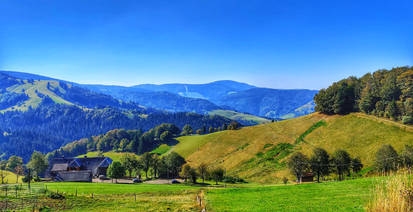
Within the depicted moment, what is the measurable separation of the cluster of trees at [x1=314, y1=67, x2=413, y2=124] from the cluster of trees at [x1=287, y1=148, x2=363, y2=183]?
1296 inches

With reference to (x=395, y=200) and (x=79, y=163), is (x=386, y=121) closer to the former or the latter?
(x=395, y=200)

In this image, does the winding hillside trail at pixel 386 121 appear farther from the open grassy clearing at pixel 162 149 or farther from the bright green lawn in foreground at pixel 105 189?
the open grassy clearing at pixel 162 149

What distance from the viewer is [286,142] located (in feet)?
364

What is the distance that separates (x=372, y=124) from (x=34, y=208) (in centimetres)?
10811

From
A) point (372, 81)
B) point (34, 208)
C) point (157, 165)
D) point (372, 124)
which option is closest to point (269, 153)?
point (372, 124)

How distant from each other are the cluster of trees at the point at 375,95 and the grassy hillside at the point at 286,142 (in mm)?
4979

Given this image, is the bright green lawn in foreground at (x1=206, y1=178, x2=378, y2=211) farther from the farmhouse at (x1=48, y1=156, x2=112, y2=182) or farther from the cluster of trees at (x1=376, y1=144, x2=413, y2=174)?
the farmhouse at (x1=48, y1=156, x2=112, y2=182)

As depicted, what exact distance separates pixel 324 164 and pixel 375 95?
178 ft

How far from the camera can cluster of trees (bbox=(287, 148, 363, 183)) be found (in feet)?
241

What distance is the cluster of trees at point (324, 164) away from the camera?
7338 centimetres

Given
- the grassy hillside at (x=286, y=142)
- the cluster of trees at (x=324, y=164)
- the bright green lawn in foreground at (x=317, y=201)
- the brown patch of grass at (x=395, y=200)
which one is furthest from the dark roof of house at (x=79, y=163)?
the brown patch of grass at (x=395, y=200)

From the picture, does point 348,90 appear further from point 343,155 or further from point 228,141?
point 228,141

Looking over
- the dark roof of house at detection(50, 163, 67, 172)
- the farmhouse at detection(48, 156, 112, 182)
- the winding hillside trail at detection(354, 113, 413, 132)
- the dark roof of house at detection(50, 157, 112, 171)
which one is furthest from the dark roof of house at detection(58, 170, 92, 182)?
the winding hillside trail at detection(354, 113, 413, 132)

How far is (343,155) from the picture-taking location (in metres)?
73.9
